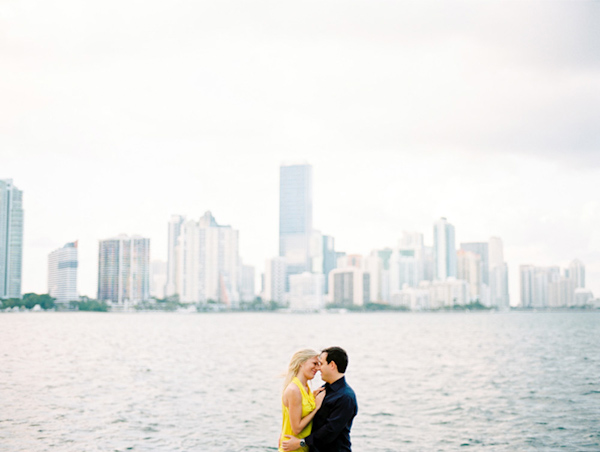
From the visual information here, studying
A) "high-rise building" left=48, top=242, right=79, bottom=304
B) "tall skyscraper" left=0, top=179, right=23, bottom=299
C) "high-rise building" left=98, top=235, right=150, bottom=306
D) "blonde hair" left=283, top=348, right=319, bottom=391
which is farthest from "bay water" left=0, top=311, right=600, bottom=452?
"high-rise building" left=98, top=235, right=150, bottom=306

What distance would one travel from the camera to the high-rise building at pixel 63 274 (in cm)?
13588

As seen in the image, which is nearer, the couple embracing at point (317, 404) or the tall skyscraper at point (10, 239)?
the couple embracing at point (317, 404)

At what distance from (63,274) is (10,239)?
41.4 metres

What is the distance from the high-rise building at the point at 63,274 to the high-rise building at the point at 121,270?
33.9 meters

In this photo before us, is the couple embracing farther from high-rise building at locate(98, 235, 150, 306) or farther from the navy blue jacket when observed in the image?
high-rise building at locate(98, 235, 150, 306)

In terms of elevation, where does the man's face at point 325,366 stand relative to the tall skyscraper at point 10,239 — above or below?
below

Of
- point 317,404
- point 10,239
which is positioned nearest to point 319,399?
point 317,404

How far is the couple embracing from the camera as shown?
272 inches

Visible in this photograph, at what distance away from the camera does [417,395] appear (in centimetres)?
2833

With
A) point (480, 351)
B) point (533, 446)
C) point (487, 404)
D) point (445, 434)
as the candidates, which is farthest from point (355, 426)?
point (480, 351)

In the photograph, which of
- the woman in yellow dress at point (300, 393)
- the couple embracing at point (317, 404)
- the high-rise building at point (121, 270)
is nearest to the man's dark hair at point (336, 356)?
the couple embracing at point (317, 404)

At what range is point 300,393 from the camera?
22.5ft

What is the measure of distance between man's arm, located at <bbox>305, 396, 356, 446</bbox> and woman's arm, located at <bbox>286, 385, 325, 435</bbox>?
0.16 metres

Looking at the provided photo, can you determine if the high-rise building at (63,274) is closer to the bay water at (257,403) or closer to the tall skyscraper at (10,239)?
the tall skyscraper at (10,239)
